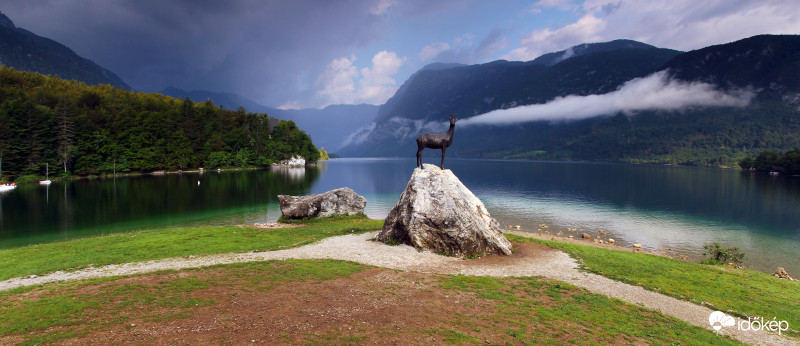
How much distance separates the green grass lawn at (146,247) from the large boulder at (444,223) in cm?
684

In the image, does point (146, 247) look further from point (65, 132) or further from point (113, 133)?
point (113, 133)

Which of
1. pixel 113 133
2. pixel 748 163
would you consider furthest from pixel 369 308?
pixel 748 163

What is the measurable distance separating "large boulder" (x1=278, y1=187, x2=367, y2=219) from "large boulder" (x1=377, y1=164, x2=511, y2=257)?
1323 centimetres

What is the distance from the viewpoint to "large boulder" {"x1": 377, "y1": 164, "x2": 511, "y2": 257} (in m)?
18.5

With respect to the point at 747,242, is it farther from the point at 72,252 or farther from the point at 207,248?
the point at 72,252

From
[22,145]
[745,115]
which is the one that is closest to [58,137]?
[22,145]

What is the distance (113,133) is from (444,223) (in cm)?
11798

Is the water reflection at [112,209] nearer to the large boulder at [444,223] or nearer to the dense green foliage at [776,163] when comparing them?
the large boulder at [444,223]

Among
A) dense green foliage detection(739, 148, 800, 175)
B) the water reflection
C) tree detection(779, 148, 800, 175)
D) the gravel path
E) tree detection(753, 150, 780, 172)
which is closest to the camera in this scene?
the gravel path

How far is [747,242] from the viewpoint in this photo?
32062 millimetres

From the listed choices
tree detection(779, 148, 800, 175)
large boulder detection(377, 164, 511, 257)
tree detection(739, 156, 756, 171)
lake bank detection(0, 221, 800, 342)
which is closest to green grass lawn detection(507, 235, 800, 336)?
lake bank detection(0, 221, 800, 342)

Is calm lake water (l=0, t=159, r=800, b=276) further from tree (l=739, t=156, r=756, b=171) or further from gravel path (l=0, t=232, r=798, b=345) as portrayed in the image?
tree (l=739, t=156, r=756, b=171)

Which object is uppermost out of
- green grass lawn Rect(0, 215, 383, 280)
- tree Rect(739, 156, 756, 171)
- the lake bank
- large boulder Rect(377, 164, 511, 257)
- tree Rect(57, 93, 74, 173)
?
tree Rect(57, 93, 74, 173)

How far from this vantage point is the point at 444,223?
18.7 meters
